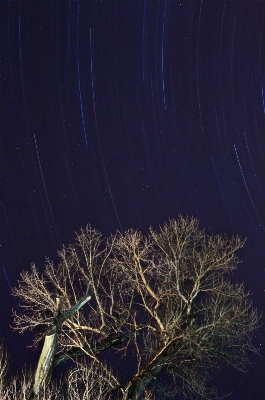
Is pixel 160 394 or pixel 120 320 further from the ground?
pixel 120 320

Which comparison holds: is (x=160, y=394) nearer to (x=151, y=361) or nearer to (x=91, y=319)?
(x=151, y=361)

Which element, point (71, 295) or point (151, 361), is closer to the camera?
point (151, 361)

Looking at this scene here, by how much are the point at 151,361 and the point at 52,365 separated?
2.71m

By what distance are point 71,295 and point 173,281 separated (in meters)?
3.15

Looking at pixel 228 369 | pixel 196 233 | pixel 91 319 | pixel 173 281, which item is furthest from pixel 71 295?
pixel 228 369

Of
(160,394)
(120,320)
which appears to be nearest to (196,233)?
(120,320)

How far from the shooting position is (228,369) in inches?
660

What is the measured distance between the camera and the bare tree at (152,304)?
616 inches

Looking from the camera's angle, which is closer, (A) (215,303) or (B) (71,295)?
(A) (215,303)

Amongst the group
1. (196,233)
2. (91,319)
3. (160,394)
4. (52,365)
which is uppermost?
(196,233)

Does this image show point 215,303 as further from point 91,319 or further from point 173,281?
point 91,319

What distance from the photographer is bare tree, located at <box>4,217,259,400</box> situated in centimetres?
1566

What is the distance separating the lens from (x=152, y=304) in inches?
635

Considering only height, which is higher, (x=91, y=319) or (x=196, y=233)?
(x=196, y=233)
